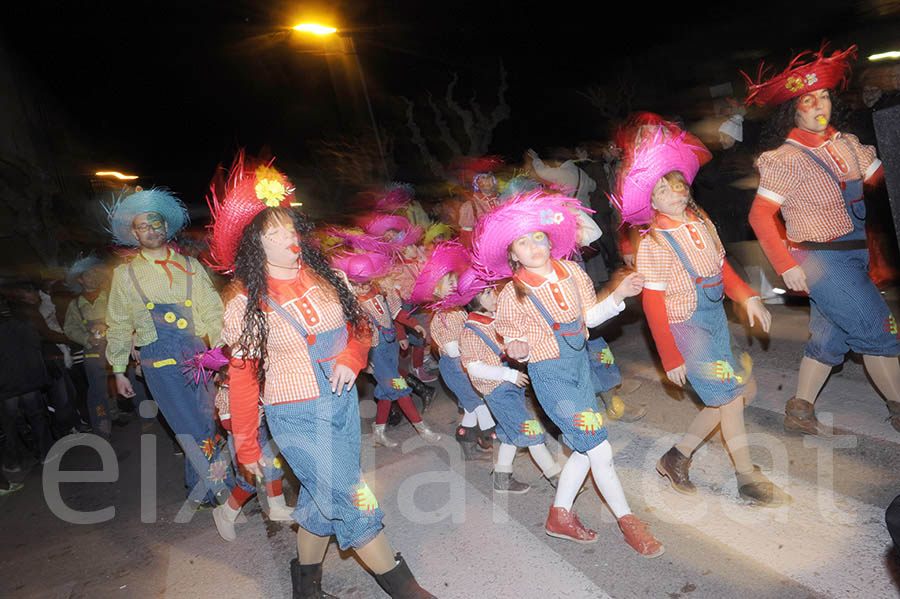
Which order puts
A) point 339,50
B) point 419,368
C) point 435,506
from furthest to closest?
point 339,50
point 419,368
point 435,506

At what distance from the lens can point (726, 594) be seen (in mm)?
2738

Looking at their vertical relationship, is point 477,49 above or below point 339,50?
above

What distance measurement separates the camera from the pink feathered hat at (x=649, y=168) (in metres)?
3.31

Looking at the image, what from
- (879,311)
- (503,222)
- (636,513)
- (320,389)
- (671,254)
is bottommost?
(636,513)

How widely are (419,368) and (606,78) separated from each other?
52.6ft

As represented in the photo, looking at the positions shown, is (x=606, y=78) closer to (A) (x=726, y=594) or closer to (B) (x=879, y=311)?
(B) (x=879, y=311)

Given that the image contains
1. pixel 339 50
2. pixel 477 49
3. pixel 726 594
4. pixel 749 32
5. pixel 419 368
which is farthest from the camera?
pixel 477 49

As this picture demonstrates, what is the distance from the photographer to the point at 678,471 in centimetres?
368

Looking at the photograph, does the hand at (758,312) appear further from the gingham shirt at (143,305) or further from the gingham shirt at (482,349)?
the gingham shirt at (143,305)

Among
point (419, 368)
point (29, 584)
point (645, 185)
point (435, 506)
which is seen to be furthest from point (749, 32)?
point (29, 584)

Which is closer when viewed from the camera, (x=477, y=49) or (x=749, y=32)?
(x=749, y=32)

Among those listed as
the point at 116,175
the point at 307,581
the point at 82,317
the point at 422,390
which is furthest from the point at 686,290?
the point at 116,175

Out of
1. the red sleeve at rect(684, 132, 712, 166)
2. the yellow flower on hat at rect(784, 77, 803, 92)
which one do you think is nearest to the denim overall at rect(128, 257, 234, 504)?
the red sleeve at rect(684, 132, 712, 166)

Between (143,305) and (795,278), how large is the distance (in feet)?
14.3
